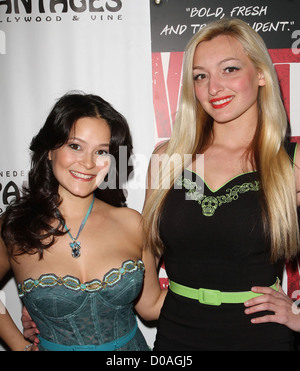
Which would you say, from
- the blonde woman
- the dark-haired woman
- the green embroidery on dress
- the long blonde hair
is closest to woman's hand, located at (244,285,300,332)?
the blonde woman

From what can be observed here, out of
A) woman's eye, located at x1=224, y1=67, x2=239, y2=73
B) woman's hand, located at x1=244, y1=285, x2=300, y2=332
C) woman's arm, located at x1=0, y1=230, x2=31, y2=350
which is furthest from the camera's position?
woman's arm, located at x1=0, y1=230, x2=31, y2=350

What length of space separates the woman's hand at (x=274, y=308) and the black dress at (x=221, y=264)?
30 millimetres

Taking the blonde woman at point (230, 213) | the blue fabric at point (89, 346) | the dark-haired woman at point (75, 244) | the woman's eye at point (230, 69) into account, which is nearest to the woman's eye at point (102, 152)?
the dark-haired woman at point (75, 244)

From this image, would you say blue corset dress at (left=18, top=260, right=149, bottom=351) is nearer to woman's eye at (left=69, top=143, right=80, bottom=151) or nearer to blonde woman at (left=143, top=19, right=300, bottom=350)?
blonde woman at (left=143, top=19, right=300, bottom=350)

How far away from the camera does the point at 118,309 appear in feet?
5.56

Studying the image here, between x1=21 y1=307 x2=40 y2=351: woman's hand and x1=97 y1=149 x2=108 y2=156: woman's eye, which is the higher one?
x1=97 y1=149 x2=108 y2=156: woman's eye

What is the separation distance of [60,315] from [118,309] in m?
0.26

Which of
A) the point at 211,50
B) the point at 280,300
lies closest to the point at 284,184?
the point at 280,300

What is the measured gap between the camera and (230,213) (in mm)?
1606

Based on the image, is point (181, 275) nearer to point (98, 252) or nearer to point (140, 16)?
point (98, 252)

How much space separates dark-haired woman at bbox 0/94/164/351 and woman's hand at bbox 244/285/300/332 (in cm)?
52

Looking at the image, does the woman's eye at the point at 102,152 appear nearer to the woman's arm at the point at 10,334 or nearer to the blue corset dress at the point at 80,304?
the blue corset dress at the point at 80,304

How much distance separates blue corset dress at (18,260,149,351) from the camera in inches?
62.6

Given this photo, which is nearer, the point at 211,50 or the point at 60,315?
the point at 60,315
